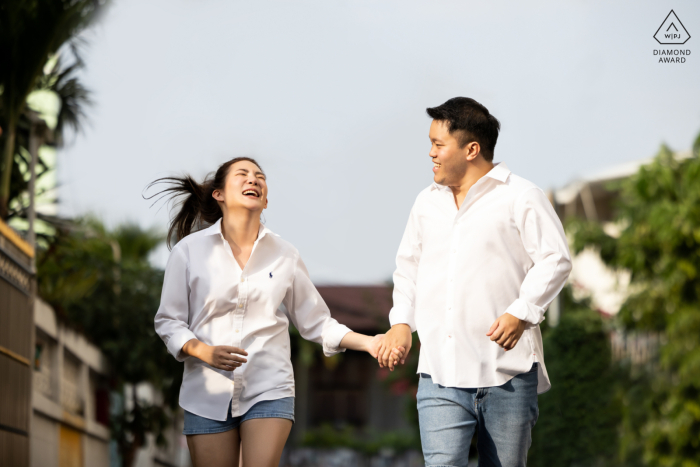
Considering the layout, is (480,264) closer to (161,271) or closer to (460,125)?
(460,125)

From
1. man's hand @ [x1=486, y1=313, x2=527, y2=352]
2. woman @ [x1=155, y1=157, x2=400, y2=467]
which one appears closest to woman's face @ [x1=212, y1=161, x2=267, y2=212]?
woman @ [x1=155, y1=157, x2=400, y2=467]

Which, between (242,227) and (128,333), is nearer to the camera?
(242,227)

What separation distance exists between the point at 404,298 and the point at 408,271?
145 mm

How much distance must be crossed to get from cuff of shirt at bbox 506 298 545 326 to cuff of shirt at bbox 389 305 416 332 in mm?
545

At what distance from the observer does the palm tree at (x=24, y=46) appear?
1316 cm

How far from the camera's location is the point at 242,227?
164 inches

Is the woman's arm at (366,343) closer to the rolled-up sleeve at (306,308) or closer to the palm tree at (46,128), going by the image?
the rolled-up sleeve at (306,308)

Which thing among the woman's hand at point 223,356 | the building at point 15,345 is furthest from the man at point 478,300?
the building at point 15,345

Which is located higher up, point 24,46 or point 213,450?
point 24,46

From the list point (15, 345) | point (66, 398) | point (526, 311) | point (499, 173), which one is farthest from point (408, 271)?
point (66, 398)

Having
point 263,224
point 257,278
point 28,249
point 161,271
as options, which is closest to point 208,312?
point 257,278

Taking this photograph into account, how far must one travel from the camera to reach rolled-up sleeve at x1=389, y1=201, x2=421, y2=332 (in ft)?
12.7

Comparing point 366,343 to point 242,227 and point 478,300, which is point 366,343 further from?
point 242,227

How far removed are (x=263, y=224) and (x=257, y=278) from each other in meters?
0.36
